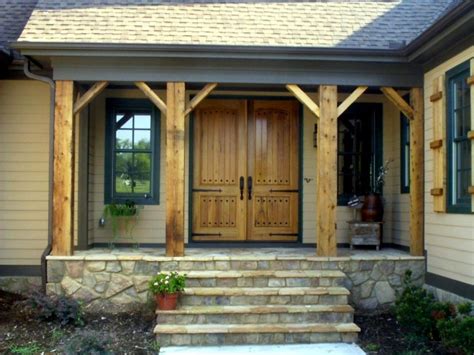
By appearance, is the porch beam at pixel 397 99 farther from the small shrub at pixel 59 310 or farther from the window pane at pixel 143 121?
the small shrub at pixel 59 310

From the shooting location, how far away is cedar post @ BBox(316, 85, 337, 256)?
5848 mm

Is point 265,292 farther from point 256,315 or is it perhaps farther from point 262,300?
point 256,315

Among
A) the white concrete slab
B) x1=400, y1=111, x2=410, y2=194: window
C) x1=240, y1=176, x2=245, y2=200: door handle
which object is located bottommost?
the white concrete slab

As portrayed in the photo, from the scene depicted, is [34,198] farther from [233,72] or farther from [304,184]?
[304,184]

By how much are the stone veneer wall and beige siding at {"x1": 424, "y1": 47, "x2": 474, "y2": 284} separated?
67 cm

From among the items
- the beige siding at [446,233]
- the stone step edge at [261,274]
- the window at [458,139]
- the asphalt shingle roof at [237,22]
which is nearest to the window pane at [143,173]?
the asphalt shingle roof at [237,22]

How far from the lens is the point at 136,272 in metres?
5.80

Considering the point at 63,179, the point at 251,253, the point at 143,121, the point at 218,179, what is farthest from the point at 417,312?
the point at 143,121

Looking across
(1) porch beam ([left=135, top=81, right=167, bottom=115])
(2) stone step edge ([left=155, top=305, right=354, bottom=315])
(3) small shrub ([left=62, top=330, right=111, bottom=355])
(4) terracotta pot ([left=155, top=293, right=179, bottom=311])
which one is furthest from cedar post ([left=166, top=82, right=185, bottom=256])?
(3) small shrub ([left=62, top=330, right=111, bottom=355])

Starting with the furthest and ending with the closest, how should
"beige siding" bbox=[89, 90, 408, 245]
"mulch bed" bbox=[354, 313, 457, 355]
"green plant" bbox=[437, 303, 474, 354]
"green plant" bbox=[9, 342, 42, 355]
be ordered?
"beige siding" bbox=[89, 90, 408, 245] < "mulch bed" bbox=[354, 313, 457, 355] < "green plant" bbox=[9, 342, 42, 355] < "green plant" bbox=[437, 303, 474, 354]

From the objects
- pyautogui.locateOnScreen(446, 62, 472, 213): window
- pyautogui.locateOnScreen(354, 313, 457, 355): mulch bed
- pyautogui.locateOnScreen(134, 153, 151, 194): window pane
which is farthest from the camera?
pyautogui.locateOnScreen(134, 153, 151, 194): window pane

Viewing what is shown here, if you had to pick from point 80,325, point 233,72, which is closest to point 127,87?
point 233,72

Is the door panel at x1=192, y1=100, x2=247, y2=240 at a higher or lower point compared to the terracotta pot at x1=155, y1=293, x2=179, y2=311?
higher

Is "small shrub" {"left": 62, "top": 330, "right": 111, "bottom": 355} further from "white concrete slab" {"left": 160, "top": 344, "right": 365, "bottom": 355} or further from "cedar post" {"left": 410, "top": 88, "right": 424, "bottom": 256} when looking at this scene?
"cedar post" {"left": 410, "top": 88, "right": 424, "bottom": 256}
